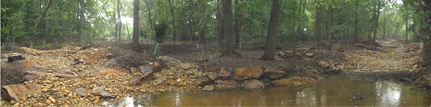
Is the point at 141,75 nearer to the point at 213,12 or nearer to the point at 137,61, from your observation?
the point at 137,61

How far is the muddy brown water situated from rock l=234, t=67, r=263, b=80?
2.94ft

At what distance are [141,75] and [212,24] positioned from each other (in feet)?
22.3

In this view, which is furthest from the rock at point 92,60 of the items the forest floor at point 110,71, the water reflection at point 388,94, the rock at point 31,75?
the water reflection at point 388,94

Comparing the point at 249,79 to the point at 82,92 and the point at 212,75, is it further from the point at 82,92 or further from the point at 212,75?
the point at 82,92

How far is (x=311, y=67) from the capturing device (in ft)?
37.1

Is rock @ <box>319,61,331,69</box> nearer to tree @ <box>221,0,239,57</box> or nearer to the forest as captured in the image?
the forest

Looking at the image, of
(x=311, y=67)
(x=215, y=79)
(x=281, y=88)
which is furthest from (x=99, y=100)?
(x=311, y=67)

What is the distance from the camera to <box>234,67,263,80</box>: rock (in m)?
9.80

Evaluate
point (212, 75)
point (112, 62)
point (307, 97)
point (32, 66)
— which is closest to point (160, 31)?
point (112, 62)

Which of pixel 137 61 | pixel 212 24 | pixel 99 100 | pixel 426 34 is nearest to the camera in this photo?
pixel 99 100

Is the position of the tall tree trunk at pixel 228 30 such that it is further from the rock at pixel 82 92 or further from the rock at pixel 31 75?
the rock at pixel 31 75

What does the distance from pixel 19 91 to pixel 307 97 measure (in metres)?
8.18

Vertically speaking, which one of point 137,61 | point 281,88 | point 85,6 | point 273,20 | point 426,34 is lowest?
point 281,88

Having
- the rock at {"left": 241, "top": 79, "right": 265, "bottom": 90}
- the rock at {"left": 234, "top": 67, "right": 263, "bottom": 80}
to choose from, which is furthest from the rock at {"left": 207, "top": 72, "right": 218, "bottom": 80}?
the rock at {"left": 241, "top": 79, "right": 265, "bottom": 90}
